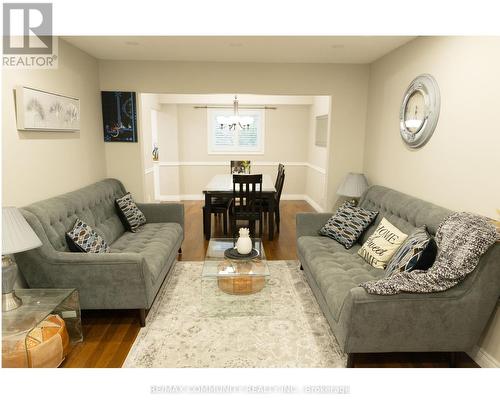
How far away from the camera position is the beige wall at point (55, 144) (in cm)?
238

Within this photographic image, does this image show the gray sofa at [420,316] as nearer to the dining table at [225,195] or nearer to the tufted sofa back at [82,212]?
the tufted sofa back at [82,212]

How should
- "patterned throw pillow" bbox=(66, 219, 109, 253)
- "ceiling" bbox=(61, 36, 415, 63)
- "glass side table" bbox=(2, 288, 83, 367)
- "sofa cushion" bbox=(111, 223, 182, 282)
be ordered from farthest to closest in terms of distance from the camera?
"ceiling" bbox=(61, 36, 415, 63), "sofa cushion" bbox=(111, 223, 182, 282), "patterned throw pillow" bbox=(66, 219, 109, 253), "glass side table" bbox=(2, 288, 83, 367)

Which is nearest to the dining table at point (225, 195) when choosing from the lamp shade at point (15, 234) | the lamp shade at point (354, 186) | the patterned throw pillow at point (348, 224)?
the lamp shade at point (354, 186)

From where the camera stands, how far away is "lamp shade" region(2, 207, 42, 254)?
74.0 inches

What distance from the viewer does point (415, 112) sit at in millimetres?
3000

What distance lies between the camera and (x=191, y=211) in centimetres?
637

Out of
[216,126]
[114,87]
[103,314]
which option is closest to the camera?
[103,314]

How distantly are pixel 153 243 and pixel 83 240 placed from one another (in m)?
0.66

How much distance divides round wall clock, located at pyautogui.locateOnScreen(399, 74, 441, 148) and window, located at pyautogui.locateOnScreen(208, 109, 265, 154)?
431 centimetres

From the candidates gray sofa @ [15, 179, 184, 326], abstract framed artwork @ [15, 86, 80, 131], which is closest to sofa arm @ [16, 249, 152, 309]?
gray sofa @ [15, 179, 184, 326]

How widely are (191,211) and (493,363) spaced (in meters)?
5.12

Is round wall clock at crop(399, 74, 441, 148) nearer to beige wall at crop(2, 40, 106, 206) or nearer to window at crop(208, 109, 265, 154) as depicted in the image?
beige wall at crop(2, 40, 106, 206)
